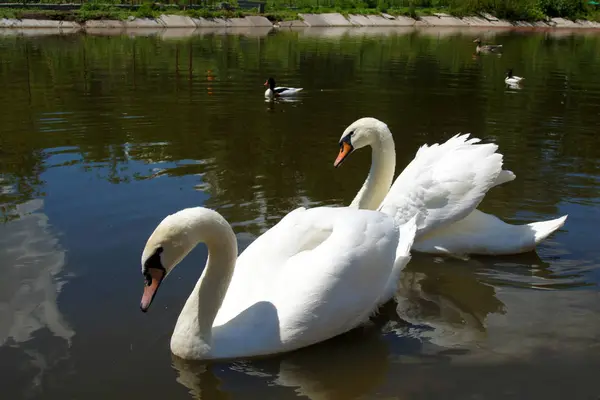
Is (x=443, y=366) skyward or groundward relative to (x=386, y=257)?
groundward

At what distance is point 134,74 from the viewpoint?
2014 centimetres

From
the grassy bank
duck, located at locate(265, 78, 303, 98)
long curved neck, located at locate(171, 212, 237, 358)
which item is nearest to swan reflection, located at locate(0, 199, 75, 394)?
long curved neck, located at locate(171, 212, 237, 358)

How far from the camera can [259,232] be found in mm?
6762

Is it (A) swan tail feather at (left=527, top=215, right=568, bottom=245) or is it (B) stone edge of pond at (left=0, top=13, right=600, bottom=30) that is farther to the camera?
(B) stone edge of pond at (left=0, top=13, right=600, bottom=30)

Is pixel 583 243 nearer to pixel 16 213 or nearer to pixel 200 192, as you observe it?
pixel 200 192

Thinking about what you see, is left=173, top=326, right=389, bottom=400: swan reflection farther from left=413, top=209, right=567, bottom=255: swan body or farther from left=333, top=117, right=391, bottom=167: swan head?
left=333, top=117, right=391, bottom=167: swan head

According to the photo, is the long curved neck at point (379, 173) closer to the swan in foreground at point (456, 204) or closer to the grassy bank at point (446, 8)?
the swan in foreground at point (456, 204)

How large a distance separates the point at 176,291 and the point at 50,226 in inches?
79.9

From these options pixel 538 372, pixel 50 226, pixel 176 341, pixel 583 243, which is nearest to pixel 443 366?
pixel 538 372

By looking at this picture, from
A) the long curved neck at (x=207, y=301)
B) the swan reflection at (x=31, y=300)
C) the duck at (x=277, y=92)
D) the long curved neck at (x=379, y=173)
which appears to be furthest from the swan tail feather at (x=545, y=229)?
the duck at (x=277, y=92)

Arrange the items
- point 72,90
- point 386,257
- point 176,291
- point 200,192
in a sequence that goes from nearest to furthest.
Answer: point 386,257 → point 176,291 → point 200,192 → point 72,90

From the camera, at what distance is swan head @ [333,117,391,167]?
6855 millimetres

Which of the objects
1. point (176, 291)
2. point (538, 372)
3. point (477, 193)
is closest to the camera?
point (538, 372)

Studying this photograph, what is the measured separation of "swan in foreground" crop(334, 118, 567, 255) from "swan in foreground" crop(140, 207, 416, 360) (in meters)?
1.29
